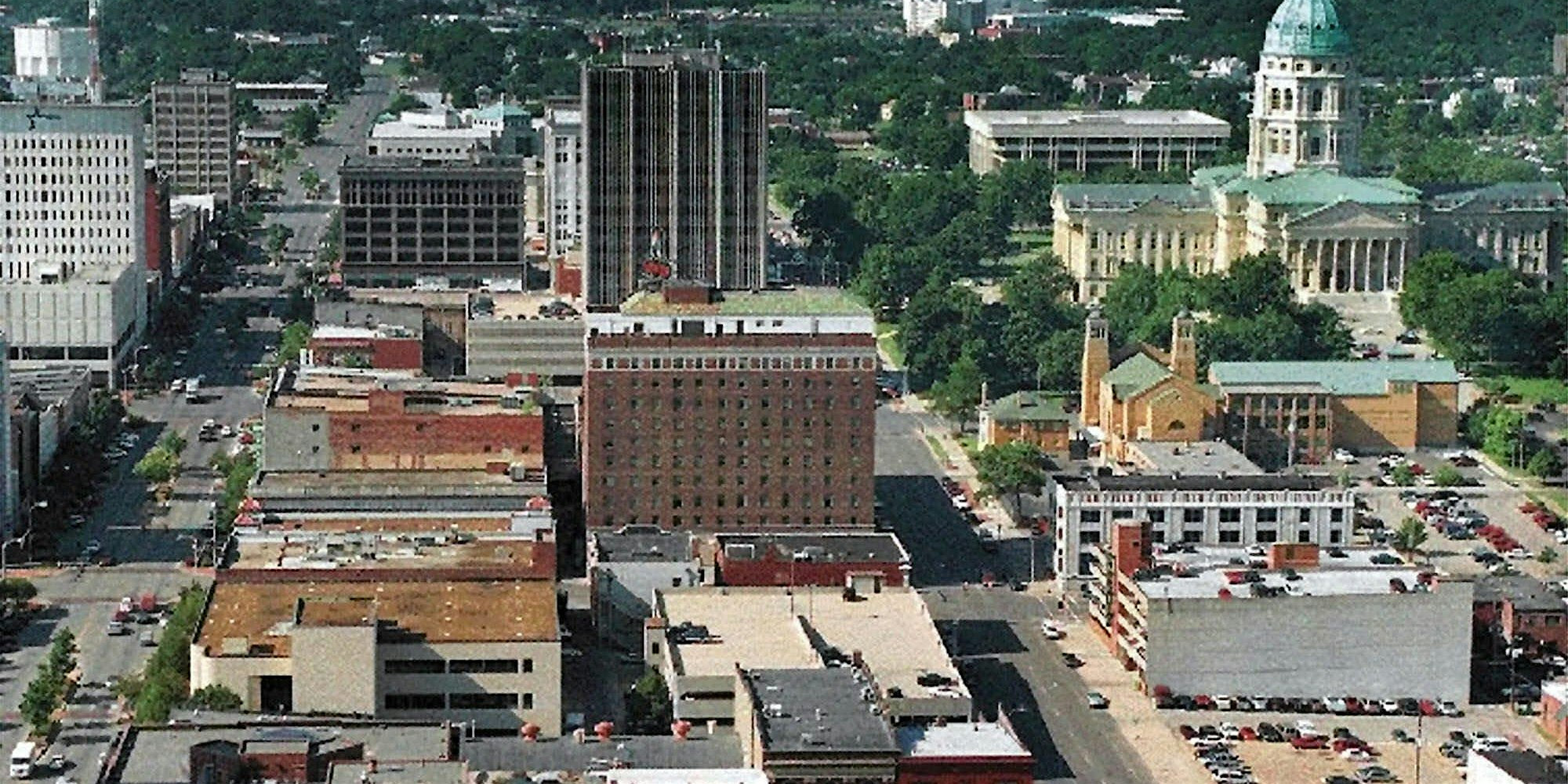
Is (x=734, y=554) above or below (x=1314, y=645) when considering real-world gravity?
above

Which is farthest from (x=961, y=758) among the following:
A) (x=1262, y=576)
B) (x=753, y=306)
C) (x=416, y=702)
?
(x=753, y=306)

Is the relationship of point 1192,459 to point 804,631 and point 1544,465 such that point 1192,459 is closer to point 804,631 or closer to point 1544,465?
point 1544,465

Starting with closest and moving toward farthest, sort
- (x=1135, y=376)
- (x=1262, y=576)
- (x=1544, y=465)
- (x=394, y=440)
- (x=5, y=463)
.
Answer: (x=1262, y=576) → (x=5, y=463) → (x=394, y=440) → (x=1544, y=465) → (x=1135, y=376)

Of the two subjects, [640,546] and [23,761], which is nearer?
[23,761]

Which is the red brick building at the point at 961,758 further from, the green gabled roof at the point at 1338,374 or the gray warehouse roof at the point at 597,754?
the green gabled roof at the point at 1338,374

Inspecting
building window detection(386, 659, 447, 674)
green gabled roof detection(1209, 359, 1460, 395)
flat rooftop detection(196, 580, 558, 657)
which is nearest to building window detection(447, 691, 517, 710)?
building window detection(386, 659, 447, 674)

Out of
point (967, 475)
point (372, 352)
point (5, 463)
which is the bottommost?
point (967, 475)

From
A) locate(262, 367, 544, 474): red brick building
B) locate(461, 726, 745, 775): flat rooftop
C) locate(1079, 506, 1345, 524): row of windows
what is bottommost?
locate(461, 726, 745, 775): flat rooftop

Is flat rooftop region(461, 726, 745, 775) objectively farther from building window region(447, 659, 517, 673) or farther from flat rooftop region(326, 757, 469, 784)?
building window region(447, 659, 517, 673)
